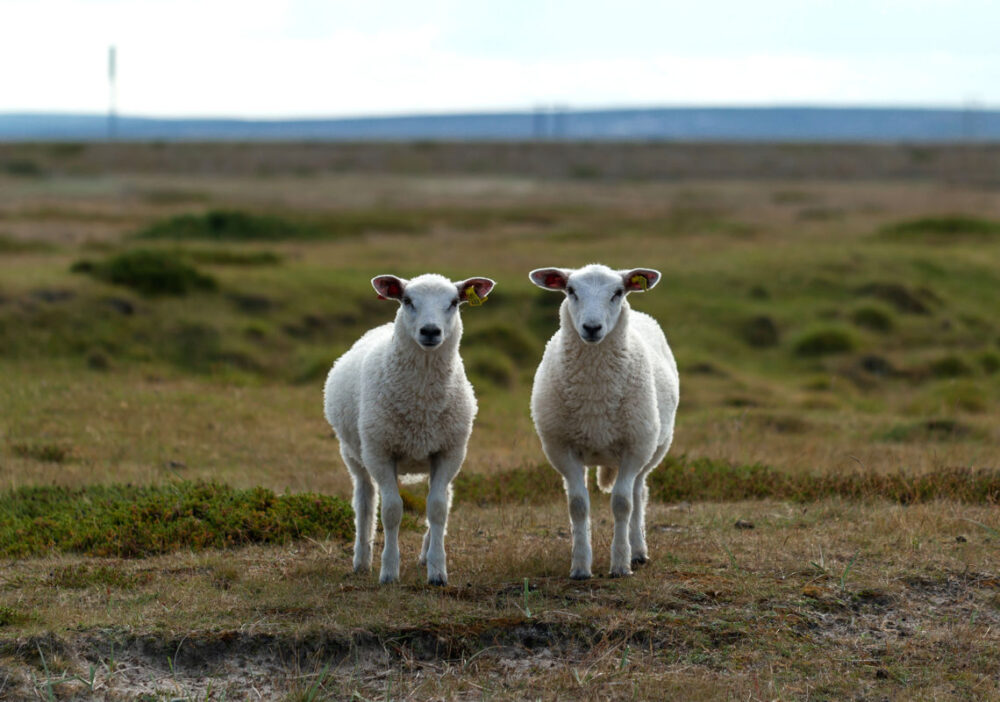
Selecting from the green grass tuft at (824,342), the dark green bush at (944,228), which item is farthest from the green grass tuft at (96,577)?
the dark green bush at (944,228)

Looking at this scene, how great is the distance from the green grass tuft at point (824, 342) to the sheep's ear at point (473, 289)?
13685mm

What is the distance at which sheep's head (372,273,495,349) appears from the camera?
719 centimetres

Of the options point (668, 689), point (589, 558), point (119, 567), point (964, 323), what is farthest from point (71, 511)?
point (964, 323)

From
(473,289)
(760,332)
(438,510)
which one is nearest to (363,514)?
(438,510)

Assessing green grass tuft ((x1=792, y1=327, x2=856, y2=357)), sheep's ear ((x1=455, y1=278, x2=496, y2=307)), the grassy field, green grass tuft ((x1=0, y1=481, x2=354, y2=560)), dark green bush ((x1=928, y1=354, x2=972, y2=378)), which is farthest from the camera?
green grass tuft ((x1=792, y1=327, x2=856, y2=357))

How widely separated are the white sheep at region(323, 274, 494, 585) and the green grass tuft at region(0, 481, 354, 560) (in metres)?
1.50

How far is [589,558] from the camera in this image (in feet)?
24.9

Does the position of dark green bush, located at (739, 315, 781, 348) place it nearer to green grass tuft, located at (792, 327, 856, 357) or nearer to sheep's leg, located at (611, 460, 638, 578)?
green grass tuft, located at (792, 327, 856, 357)

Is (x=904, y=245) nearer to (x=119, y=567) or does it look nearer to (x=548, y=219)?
(x=548, y=219)

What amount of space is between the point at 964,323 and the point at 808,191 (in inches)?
1543

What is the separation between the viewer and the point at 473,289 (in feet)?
25.0

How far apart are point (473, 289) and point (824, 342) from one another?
14.2m

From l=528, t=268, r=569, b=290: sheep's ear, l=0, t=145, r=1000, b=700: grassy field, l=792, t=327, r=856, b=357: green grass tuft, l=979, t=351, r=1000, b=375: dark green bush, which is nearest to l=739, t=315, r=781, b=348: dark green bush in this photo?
l=0, t=145, r=1000, b=700: grassy field

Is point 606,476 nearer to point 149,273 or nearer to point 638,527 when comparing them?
point 638,527
